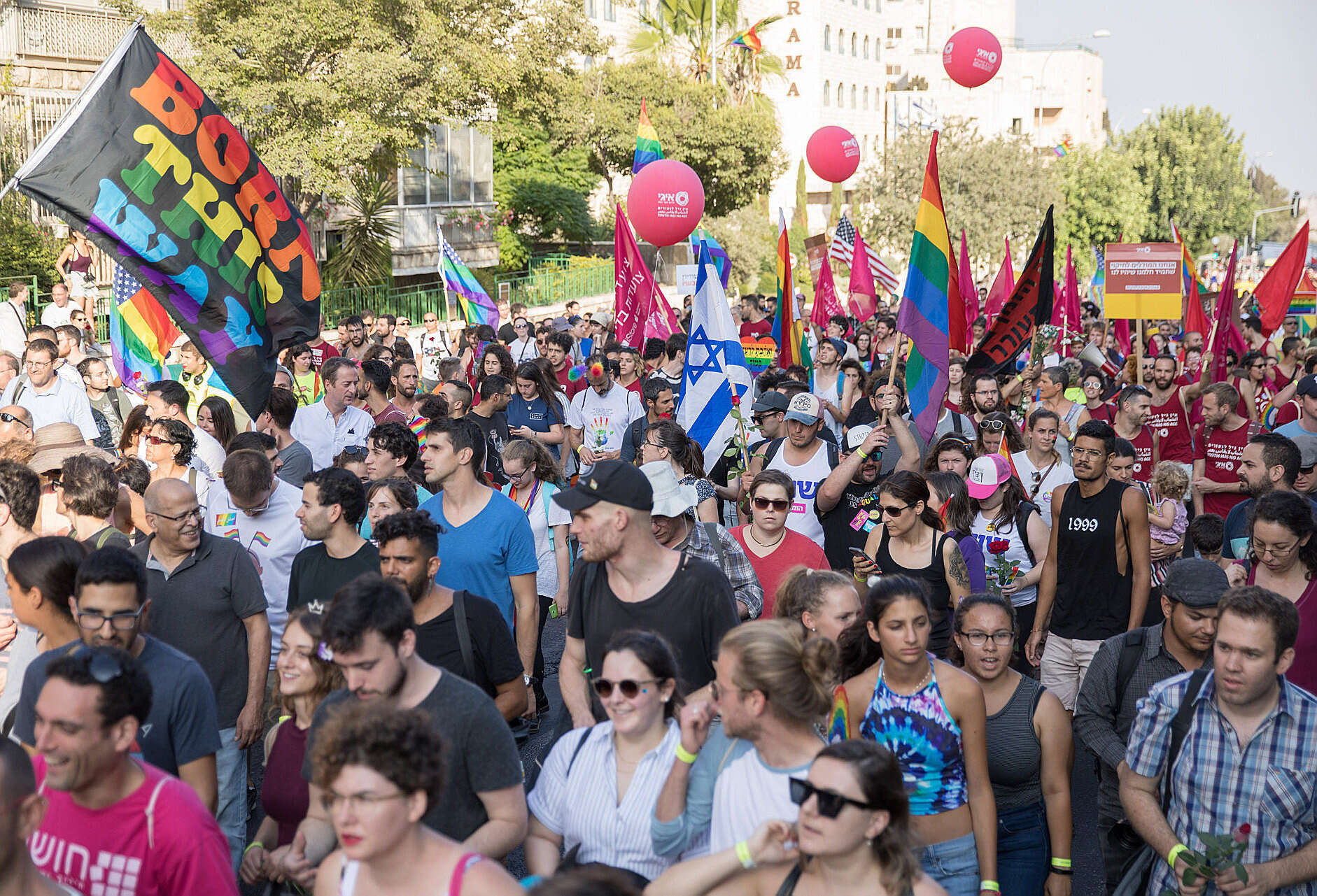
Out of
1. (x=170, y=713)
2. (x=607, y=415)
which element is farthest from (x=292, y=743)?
(x=607, y=415)

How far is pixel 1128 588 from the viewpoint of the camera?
6102mm

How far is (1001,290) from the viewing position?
66.8ft

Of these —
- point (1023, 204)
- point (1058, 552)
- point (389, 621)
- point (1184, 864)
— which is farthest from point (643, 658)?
point (1023, 204)

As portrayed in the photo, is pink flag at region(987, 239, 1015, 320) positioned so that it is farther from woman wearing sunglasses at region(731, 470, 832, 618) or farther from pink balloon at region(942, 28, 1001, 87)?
woman wearing sunglasses at region(731, 470, 832, 618)

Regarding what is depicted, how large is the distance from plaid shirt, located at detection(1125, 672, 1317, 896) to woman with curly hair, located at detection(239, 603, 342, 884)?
260 centimetres

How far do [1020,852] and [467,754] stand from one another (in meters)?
2.03

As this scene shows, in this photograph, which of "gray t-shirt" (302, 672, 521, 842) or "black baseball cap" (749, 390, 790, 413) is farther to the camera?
"black baseball cap" (749, 390, 790, 413)

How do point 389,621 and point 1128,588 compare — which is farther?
point 1128,588

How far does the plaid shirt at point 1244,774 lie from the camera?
362cm

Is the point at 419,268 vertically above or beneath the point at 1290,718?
above

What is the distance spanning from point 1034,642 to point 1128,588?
56cm

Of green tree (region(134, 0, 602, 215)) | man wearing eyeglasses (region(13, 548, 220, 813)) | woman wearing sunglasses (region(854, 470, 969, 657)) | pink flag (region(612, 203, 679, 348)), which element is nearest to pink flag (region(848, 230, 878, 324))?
pink flag (region(612, 203, 679, 348))

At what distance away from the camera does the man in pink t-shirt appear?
3.07 meters

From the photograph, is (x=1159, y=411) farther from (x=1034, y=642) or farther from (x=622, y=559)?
(x=622, y=559)
